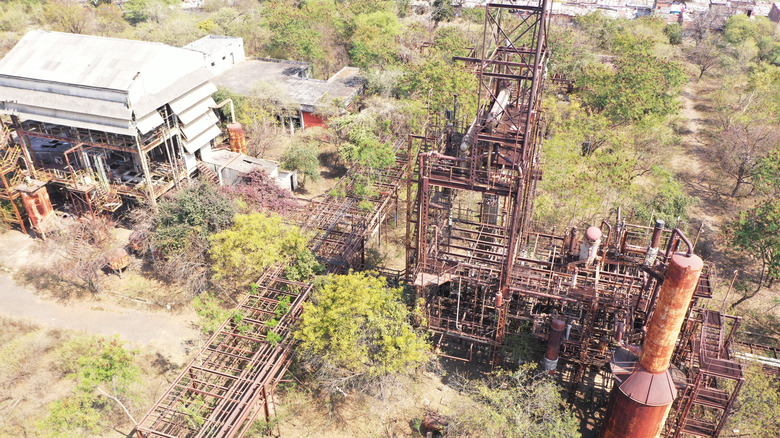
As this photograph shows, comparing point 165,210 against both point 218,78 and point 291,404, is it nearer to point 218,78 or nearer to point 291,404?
point 291,404

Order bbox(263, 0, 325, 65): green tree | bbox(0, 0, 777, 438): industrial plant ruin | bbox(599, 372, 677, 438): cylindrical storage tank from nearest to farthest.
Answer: bbox(599, 372, 677, 438): cylindrical storage tank → bbox(0, 0, 777, 438): industrial plant ruin → bbox(263, 0, 325, 65): green tree

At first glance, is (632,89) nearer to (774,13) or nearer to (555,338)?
(555,338)

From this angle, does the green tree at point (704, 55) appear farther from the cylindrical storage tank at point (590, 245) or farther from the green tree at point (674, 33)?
the cylindrical storage tank at point (590, 245)

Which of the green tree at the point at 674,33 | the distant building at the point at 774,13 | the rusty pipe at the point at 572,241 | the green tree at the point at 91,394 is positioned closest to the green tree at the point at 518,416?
the rusty pipe at the point at 572,241

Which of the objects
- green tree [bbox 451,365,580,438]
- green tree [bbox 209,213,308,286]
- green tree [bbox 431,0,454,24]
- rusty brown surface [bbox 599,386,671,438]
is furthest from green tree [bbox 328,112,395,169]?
green tree [bbox 431,0,454,24]

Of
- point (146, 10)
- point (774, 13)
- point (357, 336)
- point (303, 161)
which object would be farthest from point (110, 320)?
point (774, 13)

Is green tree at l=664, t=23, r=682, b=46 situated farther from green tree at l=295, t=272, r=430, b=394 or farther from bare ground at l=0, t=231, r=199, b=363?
bare ground at l=0, t=231, r=199, b=363
